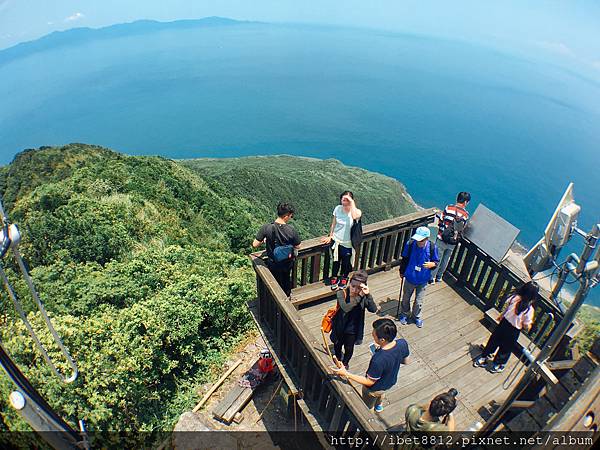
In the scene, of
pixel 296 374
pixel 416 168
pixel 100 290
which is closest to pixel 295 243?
pixel 296 374

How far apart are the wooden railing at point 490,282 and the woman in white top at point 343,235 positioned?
2.16 meters

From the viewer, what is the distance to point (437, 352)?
204 inches

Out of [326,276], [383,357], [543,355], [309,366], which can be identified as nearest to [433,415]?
[383,357]

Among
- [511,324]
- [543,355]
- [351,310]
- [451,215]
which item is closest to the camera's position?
[543,355]

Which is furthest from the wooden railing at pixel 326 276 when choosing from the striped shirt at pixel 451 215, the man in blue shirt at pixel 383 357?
the striped shirt at pixel 451 215

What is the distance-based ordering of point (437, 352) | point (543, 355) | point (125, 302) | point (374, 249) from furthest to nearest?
1. point (125, 302)
2. point (374, 249)
3. point (437, 352)
4. point (543, 355)

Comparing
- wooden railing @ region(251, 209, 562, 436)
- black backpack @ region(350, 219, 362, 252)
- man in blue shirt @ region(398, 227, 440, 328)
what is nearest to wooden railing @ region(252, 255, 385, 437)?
wooden railing @ region(251, 209, 562, 436)

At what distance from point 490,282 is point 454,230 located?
107 cm

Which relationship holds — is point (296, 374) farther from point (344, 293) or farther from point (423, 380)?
point (423, 380)

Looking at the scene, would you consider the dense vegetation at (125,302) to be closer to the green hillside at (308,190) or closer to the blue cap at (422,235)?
the blue cap at (422,235)

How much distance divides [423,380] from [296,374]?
1.83 metres

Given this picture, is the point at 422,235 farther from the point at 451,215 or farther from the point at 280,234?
the point at 280,234

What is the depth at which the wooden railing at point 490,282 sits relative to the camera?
4977 millimetres

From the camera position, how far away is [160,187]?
80.3 feet
